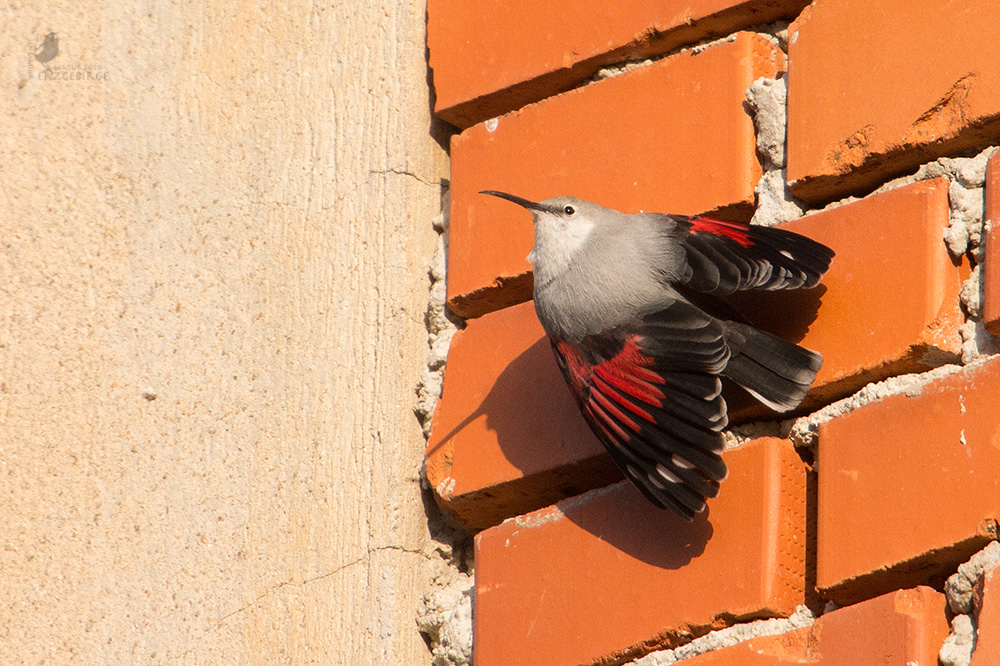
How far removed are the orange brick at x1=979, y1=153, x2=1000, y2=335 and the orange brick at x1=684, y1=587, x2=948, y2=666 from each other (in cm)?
32

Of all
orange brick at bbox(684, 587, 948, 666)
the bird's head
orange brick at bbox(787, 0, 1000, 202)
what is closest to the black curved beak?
the bird's head

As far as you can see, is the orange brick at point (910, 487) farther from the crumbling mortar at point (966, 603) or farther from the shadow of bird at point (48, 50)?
the shadow of bird at point (48, 50)

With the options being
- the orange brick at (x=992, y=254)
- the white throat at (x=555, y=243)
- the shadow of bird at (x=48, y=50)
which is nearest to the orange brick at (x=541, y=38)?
the white throat at (x=555, y=243)

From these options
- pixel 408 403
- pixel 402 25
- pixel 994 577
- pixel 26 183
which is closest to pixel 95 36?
pixel 26 183

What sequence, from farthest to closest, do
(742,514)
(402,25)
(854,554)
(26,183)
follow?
(402,25), (26,183), (742,514), (854,554)

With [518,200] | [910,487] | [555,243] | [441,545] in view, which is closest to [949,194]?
[910,487]

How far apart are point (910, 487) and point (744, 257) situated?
0.37 metres

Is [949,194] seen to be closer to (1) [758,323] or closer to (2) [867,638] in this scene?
(1) [758,323]

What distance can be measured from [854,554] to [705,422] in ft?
0.79

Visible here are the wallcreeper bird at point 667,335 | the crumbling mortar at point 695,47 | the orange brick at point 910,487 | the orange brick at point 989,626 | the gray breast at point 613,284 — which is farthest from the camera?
the crumbling mortar at point 695,47

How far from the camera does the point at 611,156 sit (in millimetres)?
1993

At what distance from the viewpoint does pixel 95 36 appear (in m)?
1.92

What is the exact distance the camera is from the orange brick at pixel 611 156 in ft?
6.15

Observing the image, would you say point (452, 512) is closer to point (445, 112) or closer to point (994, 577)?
point (445, 112)
